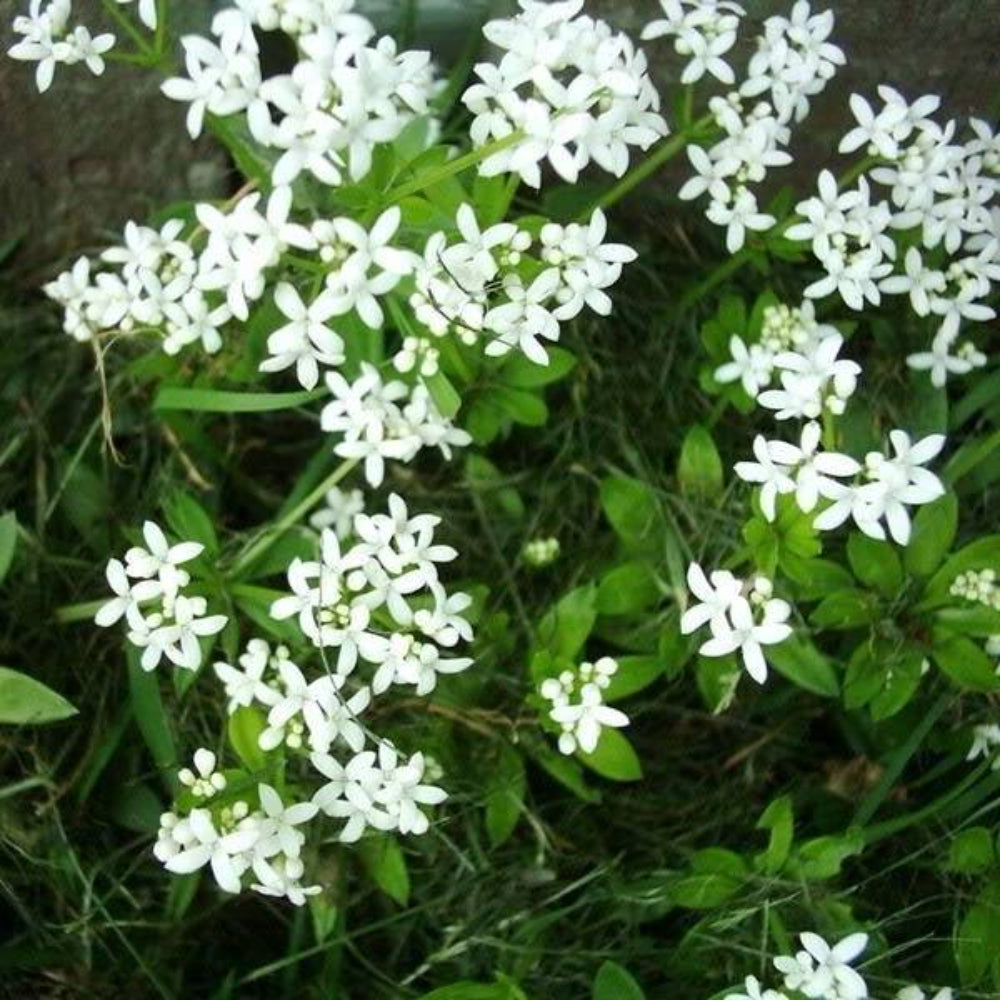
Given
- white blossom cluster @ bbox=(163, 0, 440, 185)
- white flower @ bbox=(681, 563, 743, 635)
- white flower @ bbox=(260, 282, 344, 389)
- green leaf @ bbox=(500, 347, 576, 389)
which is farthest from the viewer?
green leaf @ bbox=(500, 347, 576, 389)

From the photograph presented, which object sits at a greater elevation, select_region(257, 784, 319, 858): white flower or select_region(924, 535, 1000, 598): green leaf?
select_region(924, 535, 1000, 598): green leaf

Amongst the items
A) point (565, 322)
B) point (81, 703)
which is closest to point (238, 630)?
point (81, 703)

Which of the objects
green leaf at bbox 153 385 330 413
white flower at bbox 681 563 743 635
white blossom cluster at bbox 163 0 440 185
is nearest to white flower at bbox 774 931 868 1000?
white flower at bbox 681 563 743 635

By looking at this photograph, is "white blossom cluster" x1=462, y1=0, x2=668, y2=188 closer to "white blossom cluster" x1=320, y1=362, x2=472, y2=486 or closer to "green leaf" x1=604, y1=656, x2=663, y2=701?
"white blossom cluster" x1=320, y1=362, x2=472, y2=486

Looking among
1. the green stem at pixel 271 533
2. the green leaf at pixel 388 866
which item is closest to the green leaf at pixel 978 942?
the green leaf at pixel 388 866

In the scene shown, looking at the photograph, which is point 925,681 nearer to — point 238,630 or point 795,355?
point 795,355
